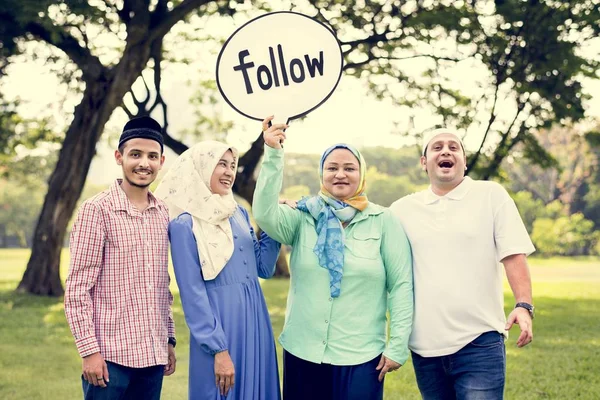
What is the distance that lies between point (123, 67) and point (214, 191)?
1068 cm

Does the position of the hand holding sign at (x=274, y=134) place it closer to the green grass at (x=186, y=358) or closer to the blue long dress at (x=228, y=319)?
the blue long dress at (x=228, y=319)

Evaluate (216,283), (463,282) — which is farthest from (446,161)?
(216,283)

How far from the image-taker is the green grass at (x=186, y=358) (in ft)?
21.8

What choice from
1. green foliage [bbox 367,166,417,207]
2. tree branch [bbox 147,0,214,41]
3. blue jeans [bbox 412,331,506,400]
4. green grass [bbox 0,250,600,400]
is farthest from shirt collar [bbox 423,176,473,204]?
green foliage [bbox 367,166,417,207]

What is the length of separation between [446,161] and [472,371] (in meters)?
0.94

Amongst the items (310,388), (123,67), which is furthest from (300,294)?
(123,67)

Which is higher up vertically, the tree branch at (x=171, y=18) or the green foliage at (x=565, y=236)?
the tree branch at (x=171, y=18)

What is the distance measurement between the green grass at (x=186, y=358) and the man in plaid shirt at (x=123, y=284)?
10.7ft

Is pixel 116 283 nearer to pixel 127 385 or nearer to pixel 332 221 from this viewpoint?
pixel 127 385

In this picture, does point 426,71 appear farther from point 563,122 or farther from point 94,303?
point 94,303

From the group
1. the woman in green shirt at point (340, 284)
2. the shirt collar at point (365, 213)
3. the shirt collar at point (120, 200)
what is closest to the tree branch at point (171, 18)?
the woman in green shirt at point (340, 284)

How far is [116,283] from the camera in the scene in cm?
323

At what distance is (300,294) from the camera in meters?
3.48

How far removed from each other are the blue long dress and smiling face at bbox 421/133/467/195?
93 cm
